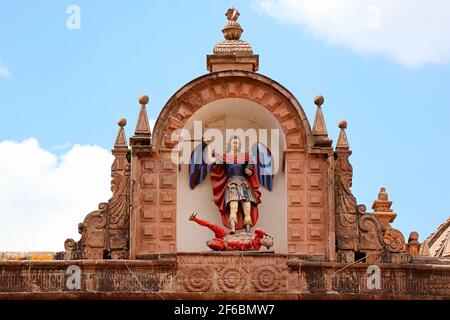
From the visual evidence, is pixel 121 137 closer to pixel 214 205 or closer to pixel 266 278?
pixel 214 205

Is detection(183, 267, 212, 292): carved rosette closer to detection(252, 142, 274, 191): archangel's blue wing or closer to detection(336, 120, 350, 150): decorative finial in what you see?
detection(252, 142, 274, 191): archangel's blue wing

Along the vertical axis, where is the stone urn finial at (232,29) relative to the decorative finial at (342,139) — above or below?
above

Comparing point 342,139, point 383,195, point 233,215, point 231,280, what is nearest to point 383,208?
point 383,195

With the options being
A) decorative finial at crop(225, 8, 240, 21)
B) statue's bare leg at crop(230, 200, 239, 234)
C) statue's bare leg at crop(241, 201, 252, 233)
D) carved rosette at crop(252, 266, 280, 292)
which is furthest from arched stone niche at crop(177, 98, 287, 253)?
decorative finial at crop(225, 8, 240, 21)

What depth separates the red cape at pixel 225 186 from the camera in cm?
3553

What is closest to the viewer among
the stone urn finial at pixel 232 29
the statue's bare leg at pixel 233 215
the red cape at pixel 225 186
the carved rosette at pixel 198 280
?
the carved rosette at pixel 198 280

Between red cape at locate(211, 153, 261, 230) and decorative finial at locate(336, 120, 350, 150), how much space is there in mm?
2041

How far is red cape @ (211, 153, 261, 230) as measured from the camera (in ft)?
117

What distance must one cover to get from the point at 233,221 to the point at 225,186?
1.02 metres

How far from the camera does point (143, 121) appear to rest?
3566cm

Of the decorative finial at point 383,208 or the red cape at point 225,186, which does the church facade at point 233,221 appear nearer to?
the red cape at point 225,186

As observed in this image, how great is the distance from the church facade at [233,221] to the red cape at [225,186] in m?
0.02

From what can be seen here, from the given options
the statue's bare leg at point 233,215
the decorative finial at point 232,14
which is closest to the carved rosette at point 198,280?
the statue's bare leg at point 233,215
